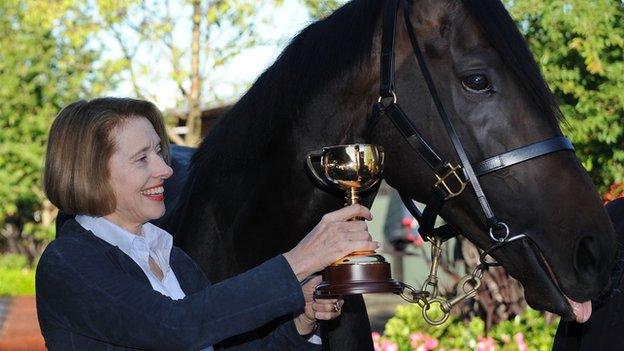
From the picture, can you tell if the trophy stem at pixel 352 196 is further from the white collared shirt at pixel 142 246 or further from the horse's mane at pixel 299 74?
the white collared shirt at pixel 142 246

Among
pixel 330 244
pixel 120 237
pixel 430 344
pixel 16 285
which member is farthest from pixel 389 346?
pixel 16 285

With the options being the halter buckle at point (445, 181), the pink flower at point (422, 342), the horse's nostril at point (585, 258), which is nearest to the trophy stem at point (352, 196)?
the halter buckle at point (445, 181)

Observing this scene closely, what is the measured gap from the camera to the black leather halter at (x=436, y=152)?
239 centimetres

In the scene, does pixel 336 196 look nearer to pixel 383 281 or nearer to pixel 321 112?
pixel 321 112

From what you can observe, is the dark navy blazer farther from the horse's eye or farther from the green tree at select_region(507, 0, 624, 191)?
the green tree at select_region(507, 0, 624, 191)

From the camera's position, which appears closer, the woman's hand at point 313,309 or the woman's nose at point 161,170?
the woman's nose at point 161,170

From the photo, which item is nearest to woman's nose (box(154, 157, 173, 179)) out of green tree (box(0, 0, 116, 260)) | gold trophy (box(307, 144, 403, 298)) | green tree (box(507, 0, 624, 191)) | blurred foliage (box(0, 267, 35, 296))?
gold trophy (box(307, 144, 403, 298))

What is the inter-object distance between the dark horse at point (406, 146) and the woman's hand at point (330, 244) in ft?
1.84

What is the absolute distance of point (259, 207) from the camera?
9.09 feet

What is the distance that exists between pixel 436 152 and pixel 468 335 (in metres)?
3.58

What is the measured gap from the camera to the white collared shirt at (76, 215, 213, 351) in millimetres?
2242

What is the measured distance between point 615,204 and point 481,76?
3.93 ft

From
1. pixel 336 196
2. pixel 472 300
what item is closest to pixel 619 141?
pixel 472 300

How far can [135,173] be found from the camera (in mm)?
2221
